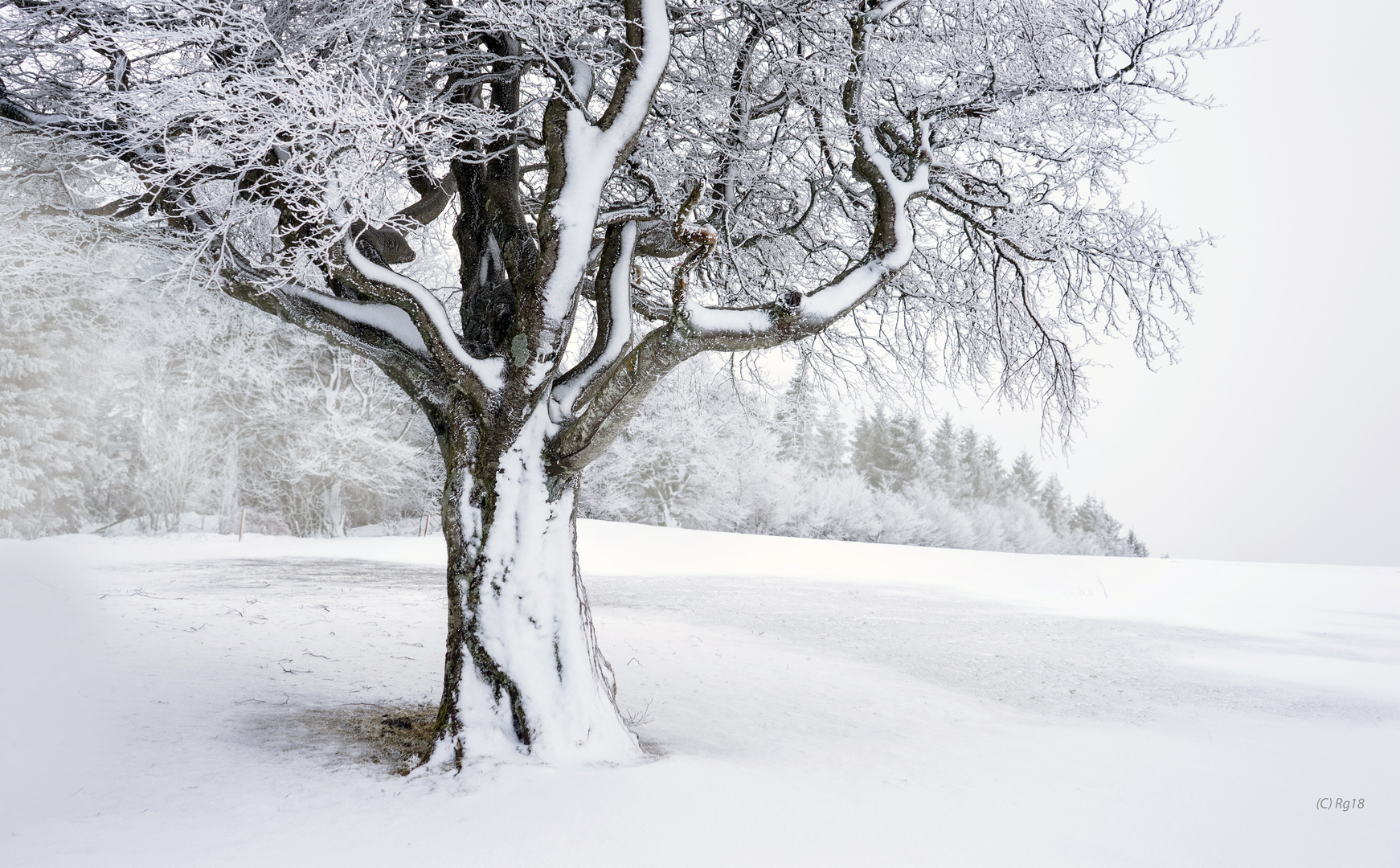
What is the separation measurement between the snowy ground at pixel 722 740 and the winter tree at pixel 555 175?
844 millimetres

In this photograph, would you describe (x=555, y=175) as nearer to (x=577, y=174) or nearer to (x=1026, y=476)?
(x=577, y=174)

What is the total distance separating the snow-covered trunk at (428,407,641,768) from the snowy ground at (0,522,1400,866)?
0.26 meters

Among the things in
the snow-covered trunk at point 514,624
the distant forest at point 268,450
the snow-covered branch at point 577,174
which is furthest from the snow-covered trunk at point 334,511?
the snow-covered branch at point 577,174

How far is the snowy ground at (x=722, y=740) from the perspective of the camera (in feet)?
10.2

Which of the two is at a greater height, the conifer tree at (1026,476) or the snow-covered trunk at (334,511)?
the conifer tree at (1026,476)

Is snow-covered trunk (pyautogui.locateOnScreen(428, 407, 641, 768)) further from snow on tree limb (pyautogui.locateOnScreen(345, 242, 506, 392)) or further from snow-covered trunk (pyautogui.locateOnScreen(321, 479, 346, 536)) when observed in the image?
snow-covered trunk (pyautogui.locateOnScreen(321, 479, 346, 536))

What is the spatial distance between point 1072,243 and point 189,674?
7128 millimetres

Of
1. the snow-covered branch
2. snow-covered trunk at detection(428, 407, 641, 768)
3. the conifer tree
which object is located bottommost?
snow-covered trunk at detection(428, 407, 641, 768)

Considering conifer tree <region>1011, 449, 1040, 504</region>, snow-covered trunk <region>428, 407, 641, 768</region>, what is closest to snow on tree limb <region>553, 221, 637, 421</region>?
snow-covered trunk <region>428, 407, 641, 768</region>

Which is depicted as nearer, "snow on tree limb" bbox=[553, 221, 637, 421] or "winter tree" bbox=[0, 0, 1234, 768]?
"winter tree" bbox=[0, 0, 1234, 768]

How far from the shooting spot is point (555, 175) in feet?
13.9

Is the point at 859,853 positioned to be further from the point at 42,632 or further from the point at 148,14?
the point at 42,632

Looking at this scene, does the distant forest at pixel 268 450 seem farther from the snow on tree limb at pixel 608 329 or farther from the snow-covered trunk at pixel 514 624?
the snow-covered trunk at pixel 514 624

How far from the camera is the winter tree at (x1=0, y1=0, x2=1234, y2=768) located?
12.8 feet
